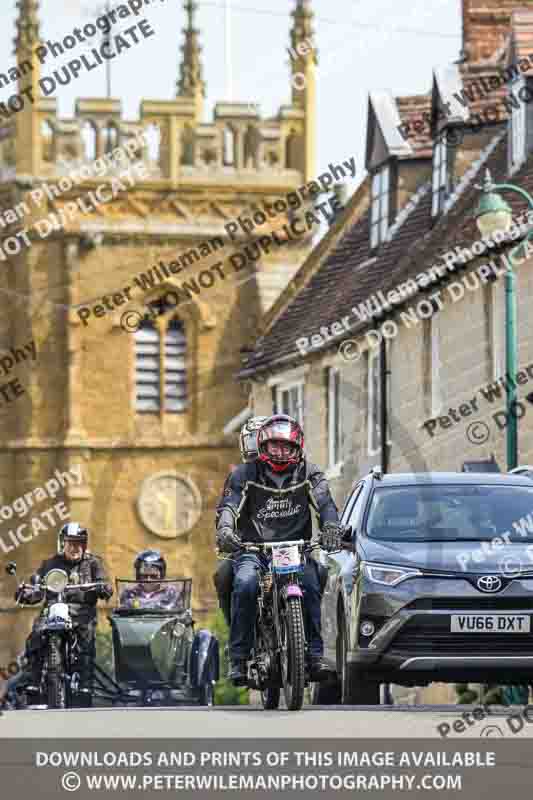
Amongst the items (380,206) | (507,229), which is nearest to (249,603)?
(507,229)

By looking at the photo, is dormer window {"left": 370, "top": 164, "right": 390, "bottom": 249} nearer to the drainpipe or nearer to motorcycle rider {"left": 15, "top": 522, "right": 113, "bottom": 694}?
the drainpipe

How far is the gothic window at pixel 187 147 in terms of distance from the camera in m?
76.7

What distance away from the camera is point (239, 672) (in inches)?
697

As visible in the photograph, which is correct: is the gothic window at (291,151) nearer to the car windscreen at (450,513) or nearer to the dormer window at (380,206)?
the dormer window at (380,206)

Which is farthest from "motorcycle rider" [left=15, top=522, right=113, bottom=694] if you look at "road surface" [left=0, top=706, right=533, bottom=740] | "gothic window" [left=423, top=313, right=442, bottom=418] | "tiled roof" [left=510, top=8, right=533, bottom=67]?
"tiled roof" [left=510, top=8, right=533, bottom=67]

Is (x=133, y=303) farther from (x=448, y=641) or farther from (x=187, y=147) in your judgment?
(x=448, y=641)

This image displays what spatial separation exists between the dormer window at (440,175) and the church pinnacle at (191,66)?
36312mm

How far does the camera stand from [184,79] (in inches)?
3095

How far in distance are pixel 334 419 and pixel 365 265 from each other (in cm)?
263

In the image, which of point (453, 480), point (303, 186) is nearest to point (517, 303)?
point (453, 480)

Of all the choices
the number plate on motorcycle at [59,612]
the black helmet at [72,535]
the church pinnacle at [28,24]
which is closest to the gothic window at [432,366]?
the black helmet at [72,535]
